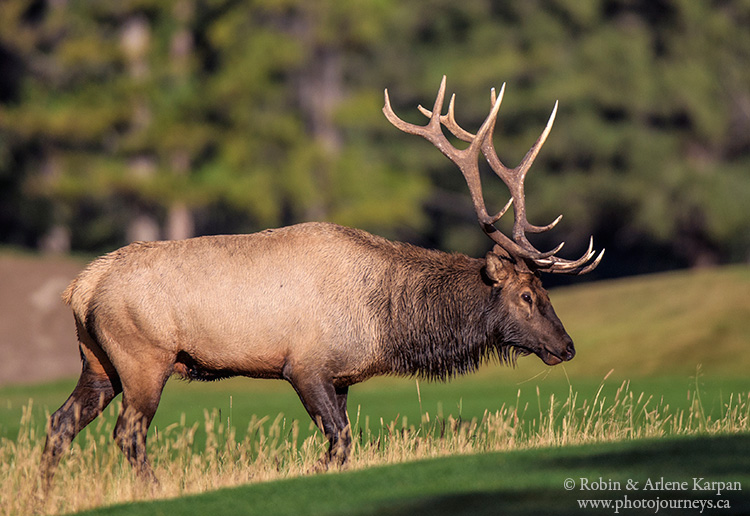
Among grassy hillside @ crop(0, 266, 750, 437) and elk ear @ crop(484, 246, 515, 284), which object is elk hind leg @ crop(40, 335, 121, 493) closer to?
elk ear @ crop(484, 246, 515, 284)

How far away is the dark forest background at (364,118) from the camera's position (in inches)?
1246

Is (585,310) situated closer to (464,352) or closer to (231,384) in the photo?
(231,384)

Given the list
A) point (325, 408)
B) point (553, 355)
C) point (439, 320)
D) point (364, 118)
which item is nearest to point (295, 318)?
point (325, 408)

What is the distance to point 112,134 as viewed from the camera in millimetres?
33531

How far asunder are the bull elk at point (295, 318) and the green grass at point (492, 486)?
1196 mm

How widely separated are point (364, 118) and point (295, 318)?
2459cm

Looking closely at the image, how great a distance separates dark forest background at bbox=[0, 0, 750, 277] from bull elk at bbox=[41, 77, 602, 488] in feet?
68.2

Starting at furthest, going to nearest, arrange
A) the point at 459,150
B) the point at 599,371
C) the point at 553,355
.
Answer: the point at 599,371 → the point at 459,150 → the point at 553,355

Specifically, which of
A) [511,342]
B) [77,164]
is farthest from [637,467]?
[77,164]

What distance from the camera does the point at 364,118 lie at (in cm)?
3366

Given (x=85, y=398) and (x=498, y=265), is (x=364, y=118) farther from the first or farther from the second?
(x=85, y=398)

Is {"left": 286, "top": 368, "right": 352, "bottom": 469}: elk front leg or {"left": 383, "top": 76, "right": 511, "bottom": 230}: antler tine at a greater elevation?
{"left": 383, "top": 76, "right": 511, "bottom": 230}: antler tine

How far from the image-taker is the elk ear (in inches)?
393

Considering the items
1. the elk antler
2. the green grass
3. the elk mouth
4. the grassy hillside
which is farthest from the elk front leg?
the grassy hillside
